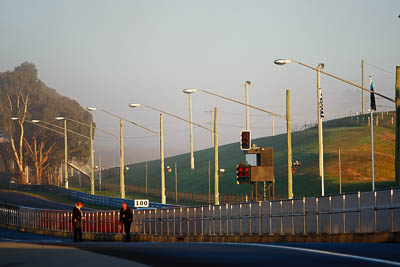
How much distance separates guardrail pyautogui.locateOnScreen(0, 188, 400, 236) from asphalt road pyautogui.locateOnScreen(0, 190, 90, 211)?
3833cm

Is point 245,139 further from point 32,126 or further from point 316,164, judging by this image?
point 32,126

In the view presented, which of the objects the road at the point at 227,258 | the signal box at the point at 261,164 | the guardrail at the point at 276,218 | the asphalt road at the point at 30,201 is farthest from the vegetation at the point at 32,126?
the road at the point at 227,258

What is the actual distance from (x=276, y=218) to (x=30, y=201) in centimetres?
7960

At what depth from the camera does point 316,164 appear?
478 feet

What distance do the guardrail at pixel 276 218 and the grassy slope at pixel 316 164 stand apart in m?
62.1

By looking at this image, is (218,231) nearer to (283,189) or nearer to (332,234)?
(332,234)

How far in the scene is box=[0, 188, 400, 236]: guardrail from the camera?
28203 mm

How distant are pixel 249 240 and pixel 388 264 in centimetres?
2517

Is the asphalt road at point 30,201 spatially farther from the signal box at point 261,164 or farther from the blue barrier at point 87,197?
the signal box at point 261,164

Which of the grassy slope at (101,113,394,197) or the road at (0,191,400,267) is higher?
the grassy slope at (101,113,394,197)

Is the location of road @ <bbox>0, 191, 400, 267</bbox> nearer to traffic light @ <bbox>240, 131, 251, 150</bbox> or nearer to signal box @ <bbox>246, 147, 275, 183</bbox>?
traffic light @ <bbox>240, 131, 251, 150</bbox>

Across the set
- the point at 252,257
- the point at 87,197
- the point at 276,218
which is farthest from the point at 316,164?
the point at 252,257

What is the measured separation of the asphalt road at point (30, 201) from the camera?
106331mm

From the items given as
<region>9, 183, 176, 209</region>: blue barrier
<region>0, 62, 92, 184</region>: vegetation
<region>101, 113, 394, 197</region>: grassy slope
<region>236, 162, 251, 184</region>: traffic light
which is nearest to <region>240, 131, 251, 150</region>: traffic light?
<region>236, 162, 251, 184</region>: traffic light
